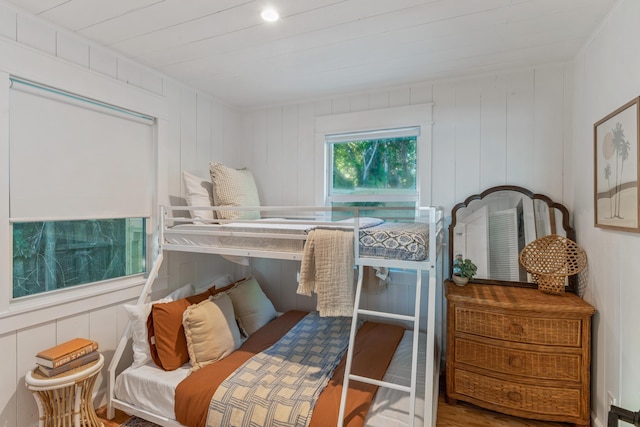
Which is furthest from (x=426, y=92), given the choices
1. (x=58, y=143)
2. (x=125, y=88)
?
(x=58, y=143)

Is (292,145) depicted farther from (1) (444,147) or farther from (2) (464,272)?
(2) (464,272)

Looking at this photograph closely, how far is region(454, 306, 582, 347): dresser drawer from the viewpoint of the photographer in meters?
1.82

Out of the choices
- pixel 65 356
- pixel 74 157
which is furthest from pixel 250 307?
pixel 74 157

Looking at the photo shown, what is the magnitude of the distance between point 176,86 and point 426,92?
2.04 meters

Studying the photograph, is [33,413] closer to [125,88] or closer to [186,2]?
[125,88]

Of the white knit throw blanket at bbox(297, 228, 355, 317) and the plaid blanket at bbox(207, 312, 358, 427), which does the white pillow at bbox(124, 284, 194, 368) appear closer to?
the plaid blanket at bbox(207, 312, 358, 427)

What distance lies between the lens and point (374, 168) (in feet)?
9.32

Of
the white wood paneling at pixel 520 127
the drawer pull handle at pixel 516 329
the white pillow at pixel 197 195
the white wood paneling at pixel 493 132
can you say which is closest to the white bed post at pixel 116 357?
the white pillow at pixel 197 195

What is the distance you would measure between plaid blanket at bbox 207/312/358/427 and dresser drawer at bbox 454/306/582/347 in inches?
33.1

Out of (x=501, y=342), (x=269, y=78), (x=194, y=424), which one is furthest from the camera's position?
(x=269, y=78)

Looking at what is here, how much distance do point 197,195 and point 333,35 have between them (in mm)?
1507

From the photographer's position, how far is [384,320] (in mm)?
2781

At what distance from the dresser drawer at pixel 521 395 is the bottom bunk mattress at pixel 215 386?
0.33 meters

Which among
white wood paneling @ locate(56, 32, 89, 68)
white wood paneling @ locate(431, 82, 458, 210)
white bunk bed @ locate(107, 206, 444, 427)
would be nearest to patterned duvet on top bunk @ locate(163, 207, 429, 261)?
white bunk bed @ locate(107, 206, 444, 427)
